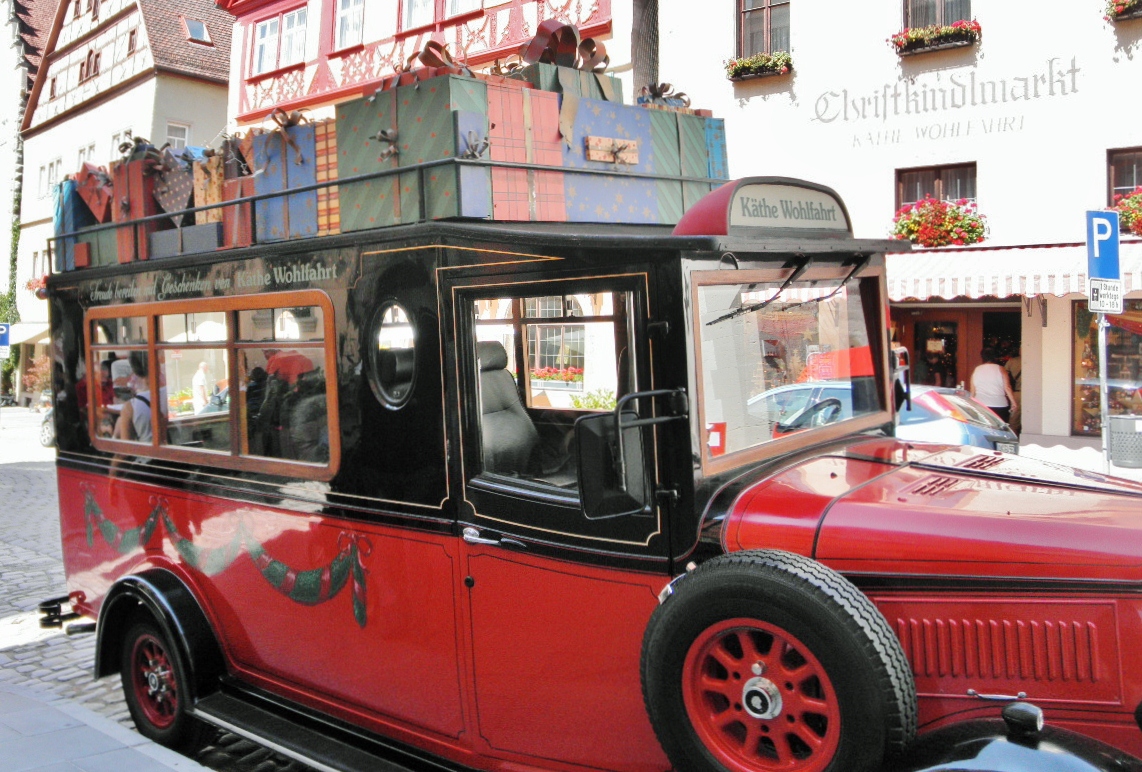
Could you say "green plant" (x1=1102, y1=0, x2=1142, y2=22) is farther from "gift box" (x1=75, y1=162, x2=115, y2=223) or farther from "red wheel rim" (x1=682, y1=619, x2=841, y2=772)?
"red wheel rim" (x1=682, y1=619, x2=841, y2=772)

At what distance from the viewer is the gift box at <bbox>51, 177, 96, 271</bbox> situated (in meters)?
5.85

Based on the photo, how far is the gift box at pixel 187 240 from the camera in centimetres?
482

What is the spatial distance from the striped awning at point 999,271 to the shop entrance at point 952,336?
1042mm

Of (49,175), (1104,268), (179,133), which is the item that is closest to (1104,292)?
(1104,268)

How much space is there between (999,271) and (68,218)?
12.2 meters

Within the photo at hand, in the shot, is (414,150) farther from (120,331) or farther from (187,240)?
(120,331)

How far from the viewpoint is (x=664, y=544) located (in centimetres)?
321

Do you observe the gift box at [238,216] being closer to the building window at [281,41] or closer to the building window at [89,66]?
the building window at [281,41]

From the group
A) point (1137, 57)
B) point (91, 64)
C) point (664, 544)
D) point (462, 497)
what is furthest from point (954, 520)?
point (91, 64)

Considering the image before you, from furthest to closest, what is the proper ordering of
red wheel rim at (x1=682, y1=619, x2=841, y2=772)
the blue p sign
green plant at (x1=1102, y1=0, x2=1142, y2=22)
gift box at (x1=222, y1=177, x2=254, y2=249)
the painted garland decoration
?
green plant at (x1=1102, y1=0, x2=1142, y2=22), the blue p sign, gift box at (x1=222, y1=177, x2=254, y2=249), the painted garland decoration, red wheel rim at (x1=682, y1=619, x2=841, y2=772)

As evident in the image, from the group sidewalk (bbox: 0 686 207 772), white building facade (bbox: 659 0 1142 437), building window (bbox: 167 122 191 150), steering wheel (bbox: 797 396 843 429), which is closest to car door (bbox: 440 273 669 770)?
steering wheel (bbox: 797 396 843 429)

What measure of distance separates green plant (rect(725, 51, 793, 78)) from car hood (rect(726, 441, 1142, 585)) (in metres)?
14.5

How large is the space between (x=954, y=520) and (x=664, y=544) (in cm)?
84

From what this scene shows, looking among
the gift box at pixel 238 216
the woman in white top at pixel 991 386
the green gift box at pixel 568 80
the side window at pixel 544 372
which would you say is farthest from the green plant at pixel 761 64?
the side window at pixel 544 372
